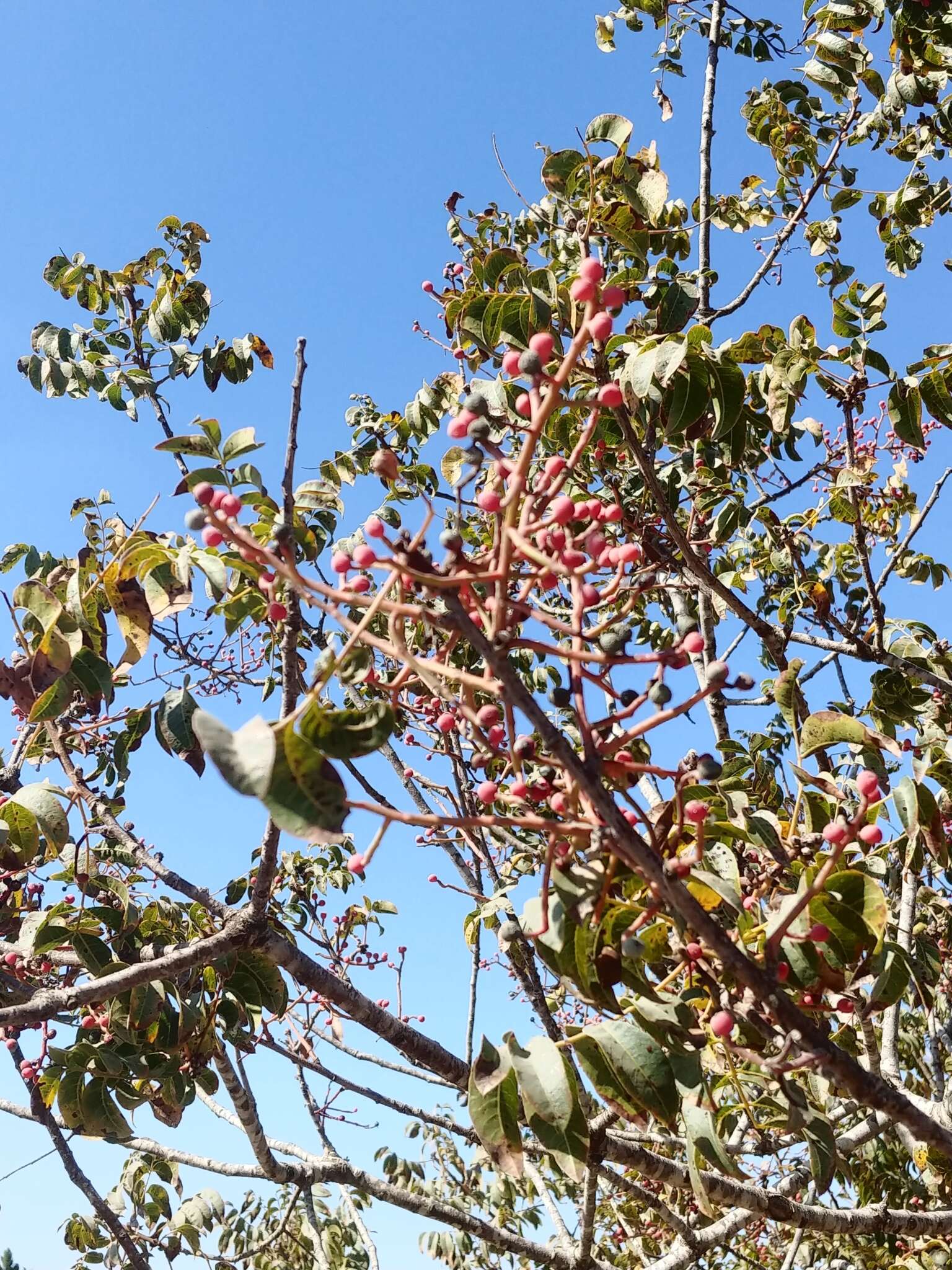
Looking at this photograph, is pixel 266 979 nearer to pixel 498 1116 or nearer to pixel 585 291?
pixel 498 1116

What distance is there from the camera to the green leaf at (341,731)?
981 mm

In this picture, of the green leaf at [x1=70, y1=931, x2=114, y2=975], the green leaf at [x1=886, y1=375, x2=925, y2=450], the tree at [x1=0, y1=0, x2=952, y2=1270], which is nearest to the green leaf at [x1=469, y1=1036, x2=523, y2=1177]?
the tree at [x1=0, y1=0, x2=952, y2=1270]

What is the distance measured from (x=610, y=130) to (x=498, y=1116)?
6.83 feet

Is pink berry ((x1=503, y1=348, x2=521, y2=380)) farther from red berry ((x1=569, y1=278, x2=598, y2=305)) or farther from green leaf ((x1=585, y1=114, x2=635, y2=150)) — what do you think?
green leaf ((x1=585, y1=114, x2=635, y2=150))

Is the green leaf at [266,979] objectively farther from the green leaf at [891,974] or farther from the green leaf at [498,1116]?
the green leaf at [891,974]

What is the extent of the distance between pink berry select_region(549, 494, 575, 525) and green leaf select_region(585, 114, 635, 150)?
5.04 feet

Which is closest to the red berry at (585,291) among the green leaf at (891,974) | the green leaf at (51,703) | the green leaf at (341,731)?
the green leaf at (341,731)

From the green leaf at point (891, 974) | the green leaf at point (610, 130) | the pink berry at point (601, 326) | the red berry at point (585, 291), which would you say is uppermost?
the green leaf at point (610, 130)

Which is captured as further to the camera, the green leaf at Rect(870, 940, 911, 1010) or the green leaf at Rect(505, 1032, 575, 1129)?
the green leaf at Rect(870, 940, 911, 1010)

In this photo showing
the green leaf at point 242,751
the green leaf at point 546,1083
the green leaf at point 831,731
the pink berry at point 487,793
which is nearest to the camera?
the green leaf at point 242,751

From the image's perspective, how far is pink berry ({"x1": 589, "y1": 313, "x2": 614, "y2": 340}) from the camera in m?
1.00

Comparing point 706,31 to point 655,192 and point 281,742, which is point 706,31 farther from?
point 281,742

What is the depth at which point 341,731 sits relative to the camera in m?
0.99

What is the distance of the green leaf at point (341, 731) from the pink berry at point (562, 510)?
0.27 m
